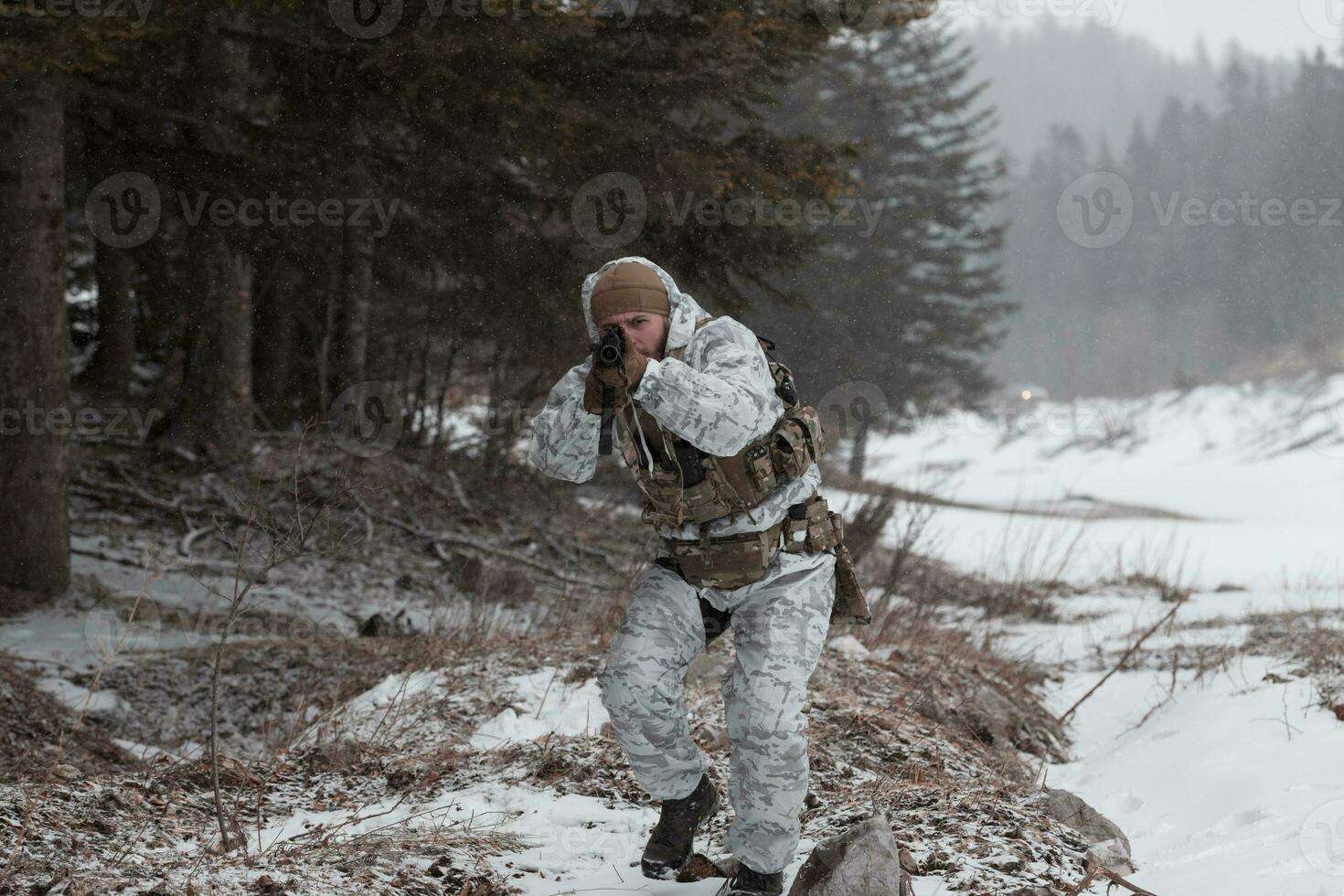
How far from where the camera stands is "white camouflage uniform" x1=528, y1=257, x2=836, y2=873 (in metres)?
2.95

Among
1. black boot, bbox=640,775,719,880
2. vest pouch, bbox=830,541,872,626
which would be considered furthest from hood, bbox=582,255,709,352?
black boot, bbox=640,775,719,880

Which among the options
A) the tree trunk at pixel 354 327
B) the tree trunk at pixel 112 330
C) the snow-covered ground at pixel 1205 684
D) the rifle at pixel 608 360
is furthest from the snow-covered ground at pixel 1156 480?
the tree trunk at pixel 112 330

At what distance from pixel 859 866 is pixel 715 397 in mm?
A: 1240

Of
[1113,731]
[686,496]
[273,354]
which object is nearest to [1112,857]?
[686,496]

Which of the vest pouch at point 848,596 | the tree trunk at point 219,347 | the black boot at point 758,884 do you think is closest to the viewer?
the black boot at point 758,884

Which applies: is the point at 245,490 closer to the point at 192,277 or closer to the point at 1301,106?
the point at 192,277

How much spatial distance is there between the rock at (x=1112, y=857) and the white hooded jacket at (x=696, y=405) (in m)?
1.32

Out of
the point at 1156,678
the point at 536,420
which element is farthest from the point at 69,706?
the point at 1156,678

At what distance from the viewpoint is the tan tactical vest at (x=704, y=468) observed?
3.01 metres

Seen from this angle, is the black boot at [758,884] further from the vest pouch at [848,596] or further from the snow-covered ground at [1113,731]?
the vest pouch at [848,596]

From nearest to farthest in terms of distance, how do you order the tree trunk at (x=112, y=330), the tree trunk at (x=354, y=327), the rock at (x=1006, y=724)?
the rock at (x=1006, y=724) → the tree trunk at (x=354, y=327) → the tree trunk at (x=112, y=330)

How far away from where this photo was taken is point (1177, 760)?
4.38 meters

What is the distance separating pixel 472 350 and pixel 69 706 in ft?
25.9

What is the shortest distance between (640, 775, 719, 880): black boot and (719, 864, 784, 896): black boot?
0.67 feet
